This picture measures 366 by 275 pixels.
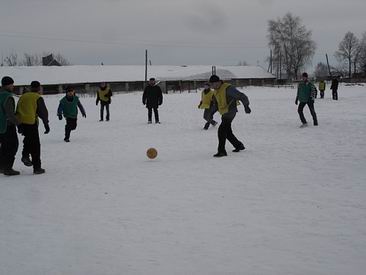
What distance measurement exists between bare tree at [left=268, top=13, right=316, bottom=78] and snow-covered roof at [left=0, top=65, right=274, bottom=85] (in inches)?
387

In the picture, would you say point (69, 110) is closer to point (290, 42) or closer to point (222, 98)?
point (222, 98)

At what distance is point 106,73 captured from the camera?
225ft

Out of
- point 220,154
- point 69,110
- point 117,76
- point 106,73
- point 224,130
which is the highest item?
point 106,73

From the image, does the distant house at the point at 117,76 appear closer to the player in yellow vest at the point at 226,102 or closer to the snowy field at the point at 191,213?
the player in yellow vest at the point at 226,102

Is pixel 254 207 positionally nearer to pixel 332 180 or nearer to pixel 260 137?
pixel 332 180

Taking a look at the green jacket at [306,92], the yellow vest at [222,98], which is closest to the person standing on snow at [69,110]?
the yellow vest at [222,98]

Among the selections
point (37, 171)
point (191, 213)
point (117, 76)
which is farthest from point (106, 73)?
point (191, 213)

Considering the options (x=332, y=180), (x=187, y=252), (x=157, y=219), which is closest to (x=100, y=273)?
(x=187, y=252)

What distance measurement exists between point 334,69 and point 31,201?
4462 inches

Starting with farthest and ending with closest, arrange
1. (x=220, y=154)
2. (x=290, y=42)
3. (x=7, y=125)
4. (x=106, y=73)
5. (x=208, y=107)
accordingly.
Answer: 1. (x=290, y=42)
2. (x=106, y=73)
3. (x=208, y=107)
4. (x=220, y=154)
5. (x=7, y=125)

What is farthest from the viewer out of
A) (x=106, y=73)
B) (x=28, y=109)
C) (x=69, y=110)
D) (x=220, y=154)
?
(x=106, y=73)

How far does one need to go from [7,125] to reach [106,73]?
61546mm

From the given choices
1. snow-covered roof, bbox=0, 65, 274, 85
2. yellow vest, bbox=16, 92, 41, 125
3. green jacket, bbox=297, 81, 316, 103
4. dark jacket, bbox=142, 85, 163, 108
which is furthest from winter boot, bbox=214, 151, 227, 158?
snow-covered roof, bbox=0, 65, 274, 85

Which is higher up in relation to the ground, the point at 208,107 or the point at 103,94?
the point at 103,94
